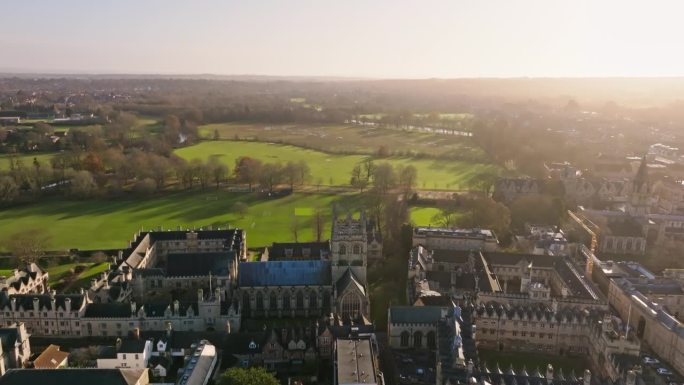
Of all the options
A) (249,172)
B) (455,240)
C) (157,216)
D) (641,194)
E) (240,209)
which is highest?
(641,194)

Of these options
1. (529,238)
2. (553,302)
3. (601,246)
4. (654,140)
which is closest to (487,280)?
(553,302)

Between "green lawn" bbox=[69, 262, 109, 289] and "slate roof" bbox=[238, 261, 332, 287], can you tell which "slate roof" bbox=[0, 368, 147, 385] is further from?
"green lawn" bbox=[69, 262, 109, 289]

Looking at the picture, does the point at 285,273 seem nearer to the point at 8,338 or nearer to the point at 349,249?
the point at 349,249

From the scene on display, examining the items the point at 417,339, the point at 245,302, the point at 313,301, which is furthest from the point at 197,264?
the point at 417,339

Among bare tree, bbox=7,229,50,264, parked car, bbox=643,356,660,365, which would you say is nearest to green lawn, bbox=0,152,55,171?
bare tree, bbox=7,229,50,264

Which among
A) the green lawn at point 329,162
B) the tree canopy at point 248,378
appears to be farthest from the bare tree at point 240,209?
the tree canopy at point 248,378

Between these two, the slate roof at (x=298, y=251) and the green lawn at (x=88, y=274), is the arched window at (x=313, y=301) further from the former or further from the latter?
the green lawn at (x=88, y=274)
